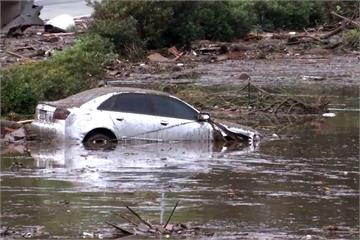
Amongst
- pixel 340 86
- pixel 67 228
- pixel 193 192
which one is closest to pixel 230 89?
pixel 340 86

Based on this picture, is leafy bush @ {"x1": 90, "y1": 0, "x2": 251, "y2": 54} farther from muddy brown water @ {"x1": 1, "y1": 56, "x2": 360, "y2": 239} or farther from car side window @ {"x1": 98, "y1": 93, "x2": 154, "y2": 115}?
car side window @ {"x1": 98, "y1": 93, "x2": 154, "y2": 115}

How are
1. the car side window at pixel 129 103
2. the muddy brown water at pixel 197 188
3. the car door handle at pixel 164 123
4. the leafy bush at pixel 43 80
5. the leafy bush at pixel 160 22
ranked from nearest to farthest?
the muddy brown water at pixel 197 188, the car side window at pixel 129 103, the car door handle at pixel 164 123, the leafy bush at pixel 43 80, the leafy bush at pixel 160 22

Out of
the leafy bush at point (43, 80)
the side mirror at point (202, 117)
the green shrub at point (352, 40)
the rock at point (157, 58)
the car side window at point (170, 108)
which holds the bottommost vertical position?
the side mirror at point (202, 117)

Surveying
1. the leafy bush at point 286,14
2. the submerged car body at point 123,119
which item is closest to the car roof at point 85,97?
the submerged car body at point 123,119

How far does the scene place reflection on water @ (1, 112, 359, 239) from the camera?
11992mm

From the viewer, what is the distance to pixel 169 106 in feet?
67.6

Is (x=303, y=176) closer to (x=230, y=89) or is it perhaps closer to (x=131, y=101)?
(x=131, y=101)

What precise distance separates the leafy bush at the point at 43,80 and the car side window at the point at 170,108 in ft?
17.5

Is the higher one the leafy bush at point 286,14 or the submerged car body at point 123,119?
the leafy bush at point 286,14

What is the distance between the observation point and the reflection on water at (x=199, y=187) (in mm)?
11992

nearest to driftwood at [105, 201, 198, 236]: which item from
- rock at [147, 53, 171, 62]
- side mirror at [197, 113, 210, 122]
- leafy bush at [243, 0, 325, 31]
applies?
side mirror at [197, 113, 210, 122]

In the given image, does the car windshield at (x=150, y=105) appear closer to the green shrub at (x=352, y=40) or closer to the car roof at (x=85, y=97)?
the car roof at (x=85, y=97)

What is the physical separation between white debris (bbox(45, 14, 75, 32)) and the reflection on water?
108 feet

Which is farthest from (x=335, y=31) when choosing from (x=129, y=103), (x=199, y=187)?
(x=199, y=187)
